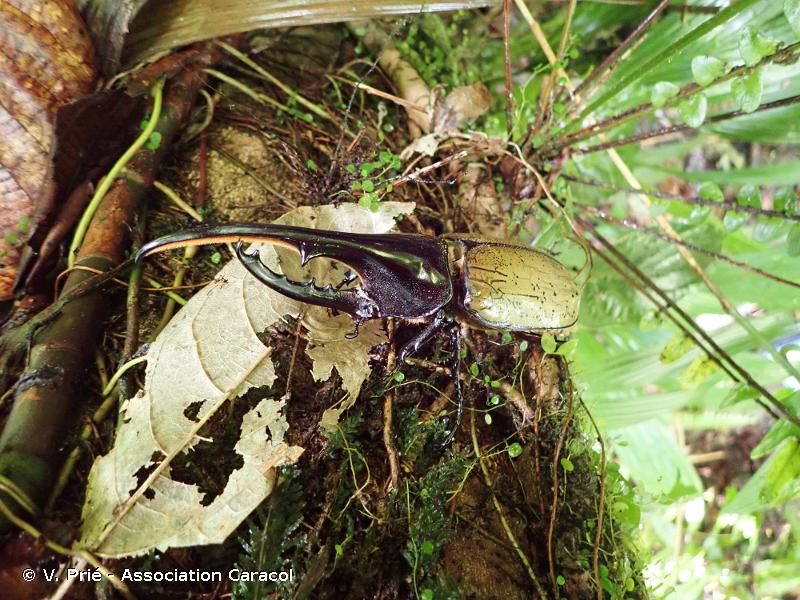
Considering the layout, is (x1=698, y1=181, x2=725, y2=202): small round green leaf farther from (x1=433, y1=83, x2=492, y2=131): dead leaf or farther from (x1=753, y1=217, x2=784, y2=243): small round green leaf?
(x1=433, y1=83, x2=492, y2=131): dead leaf

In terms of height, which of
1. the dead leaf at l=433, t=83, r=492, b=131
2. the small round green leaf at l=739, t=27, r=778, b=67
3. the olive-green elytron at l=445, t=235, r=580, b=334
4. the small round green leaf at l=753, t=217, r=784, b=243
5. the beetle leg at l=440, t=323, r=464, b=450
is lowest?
the beetle leg at l=440, t=323, r=464, b=450

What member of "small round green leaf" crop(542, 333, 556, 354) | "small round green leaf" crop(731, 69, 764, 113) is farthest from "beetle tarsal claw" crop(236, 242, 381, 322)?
"small round green leaf" crop(731, 69, 764, 113)

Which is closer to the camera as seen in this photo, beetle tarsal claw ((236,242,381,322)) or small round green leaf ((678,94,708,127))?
beetle tarsal claw ((236,242,381,322))

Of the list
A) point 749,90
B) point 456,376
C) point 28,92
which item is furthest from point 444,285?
point 28,92

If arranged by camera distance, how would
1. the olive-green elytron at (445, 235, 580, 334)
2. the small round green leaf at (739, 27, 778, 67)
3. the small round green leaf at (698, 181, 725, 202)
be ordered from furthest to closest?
the small round green leaf at (698, 181, 725, 202)
the olive-green elytron at (445, 235, 580, 334)
the small round green leaf at (739, 27, 778, 67)

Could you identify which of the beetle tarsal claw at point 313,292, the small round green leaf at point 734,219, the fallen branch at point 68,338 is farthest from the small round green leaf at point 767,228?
the fallen branch at point 68,338

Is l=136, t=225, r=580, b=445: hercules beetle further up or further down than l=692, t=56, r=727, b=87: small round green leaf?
further down

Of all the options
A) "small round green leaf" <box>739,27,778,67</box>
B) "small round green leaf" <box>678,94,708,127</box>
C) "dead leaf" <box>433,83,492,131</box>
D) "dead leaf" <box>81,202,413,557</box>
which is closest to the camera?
"dead leaf" <box>81,202,413,557</box>

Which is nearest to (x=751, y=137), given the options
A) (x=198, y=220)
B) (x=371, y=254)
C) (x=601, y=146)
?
(x=601, y=146)
